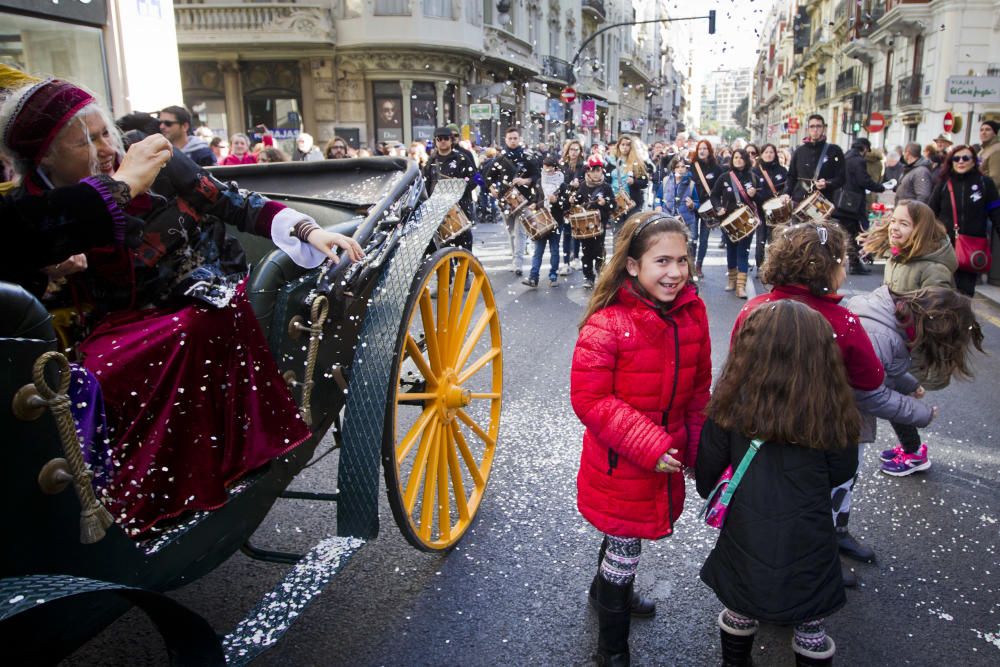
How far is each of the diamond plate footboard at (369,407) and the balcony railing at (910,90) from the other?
26659 mm

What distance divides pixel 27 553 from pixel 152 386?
54cm

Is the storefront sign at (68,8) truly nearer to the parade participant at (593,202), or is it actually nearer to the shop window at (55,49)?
the shop window at (55,49)

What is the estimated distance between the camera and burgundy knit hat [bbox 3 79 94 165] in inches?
68.9

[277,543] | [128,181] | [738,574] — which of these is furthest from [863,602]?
[128,181]

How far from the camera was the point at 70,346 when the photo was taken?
7.39 ft

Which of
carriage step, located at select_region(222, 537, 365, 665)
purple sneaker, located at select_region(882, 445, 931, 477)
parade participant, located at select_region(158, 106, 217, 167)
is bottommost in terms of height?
purple sneaker, located at select_region(882, 445, 931, 477)

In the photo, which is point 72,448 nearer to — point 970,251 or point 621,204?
point 970,251

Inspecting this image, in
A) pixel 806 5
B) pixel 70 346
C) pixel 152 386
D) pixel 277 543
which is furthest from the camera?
A: pixel 806 5

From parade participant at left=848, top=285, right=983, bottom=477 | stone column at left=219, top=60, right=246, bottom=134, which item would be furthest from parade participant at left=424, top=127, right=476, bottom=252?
stone column at left=219, top=60, right=246, bottom=134

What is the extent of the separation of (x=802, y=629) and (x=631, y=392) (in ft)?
2.74

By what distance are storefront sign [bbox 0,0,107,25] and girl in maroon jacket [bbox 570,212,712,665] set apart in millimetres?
7531

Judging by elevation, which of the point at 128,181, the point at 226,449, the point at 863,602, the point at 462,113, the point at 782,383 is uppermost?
the point at 462,113

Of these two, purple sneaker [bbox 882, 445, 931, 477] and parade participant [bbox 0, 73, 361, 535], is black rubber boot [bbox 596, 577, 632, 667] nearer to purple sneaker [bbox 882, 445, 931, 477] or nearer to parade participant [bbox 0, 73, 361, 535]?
parade participant [bbox 0, 73, 361, 535]

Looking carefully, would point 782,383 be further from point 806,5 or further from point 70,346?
point 806,5
